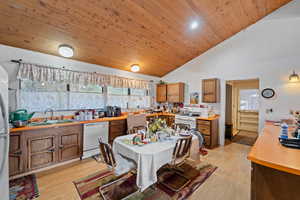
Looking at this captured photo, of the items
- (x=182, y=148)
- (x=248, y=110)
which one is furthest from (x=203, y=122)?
(x=248, y=110)

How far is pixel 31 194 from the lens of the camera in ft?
6.29

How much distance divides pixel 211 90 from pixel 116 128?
10.5 ft

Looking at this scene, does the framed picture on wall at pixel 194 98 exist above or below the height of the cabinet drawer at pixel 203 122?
above

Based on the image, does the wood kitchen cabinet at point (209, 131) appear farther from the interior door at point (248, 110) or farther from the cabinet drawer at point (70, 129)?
the cabinet drawer at point (70, 129)

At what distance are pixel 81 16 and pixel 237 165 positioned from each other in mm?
4291

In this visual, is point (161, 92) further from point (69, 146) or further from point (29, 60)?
point (29, 60)

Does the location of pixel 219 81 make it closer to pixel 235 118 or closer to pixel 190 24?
pixel 190 24

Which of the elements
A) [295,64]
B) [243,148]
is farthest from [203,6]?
[243,148]

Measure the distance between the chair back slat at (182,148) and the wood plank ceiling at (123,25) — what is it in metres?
2.48

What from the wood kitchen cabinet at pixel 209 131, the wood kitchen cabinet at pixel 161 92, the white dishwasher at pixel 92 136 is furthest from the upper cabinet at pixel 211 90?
the white dishwasher at pixel 92 136

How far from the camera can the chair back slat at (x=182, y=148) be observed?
1980 millimetres

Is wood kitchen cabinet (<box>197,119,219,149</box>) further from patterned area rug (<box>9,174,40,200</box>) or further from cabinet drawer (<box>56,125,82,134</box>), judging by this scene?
patterned area rug (<box>9,174,40,200</box>)

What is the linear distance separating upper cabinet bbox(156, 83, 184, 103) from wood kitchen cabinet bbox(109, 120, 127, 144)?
2.16 meters

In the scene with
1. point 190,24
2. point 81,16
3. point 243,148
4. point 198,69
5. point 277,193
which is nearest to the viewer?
point 277,193
